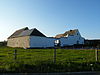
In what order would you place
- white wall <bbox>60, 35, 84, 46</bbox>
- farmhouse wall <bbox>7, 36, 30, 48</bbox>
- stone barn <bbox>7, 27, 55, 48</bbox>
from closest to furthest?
1. stone barn <bbox>7, 27, 55, 48</bbox>
2. farmhouse wall <bbox>7, 36, 30, 48</bbox>
3. white wall <bbox>60, 35, 84, 46</bbox>

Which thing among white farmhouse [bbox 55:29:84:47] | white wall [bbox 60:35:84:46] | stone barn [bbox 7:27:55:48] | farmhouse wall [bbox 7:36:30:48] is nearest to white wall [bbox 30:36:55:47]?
stone barn [bbox 7:27:55:48]

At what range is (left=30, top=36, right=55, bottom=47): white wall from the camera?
5072 centimetres

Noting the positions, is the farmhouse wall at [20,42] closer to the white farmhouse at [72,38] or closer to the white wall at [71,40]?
the white wall at [71,40]

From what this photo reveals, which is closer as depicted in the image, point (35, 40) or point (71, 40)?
point (35, 40)

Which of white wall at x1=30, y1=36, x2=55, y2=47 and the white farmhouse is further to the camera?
the white farmhouse

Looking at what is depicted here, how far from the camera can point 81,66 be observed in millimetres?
11344

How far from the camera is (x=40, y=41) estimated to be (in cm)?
5206

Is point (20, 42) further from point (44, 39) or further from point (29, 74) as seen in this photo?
point (29, 74)

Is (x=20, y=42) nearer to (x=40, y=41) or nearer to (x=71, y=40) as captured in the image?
(x=40, y=41)

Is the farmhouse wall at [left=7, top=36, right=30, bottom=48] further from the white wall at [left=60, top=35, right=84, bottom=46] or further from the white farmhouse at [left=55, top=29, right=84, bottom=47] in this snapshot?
the white farmhouse at [left=55, top=29, right=84, bottom=47]

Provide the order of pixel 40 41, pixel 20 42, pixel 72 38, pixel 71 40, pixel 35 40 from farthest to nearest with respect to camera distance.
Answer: pixel 72 38
pixel 71 40
pixel 20 42
pixel 40 41
pixel 35 40

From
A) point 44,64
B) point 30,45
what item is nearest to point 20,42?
point 30,45

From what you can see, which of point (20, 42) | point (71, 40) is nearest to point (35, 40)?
point (20, 42)

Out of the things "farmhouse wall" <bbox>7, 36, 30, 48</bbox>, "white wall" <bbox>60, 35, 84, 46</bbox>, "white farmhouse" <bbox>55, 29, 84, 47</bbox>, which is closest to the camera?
"farmhouse wall" <bbox>7, 36, 30, 48</bbox>
